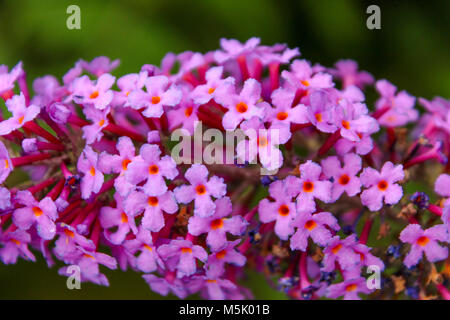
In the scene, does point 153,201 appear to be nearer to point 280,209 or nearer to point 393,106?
point 280,209

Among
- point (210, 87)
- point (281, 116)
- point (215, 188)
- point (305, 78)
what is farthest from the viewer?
point (305, 78)

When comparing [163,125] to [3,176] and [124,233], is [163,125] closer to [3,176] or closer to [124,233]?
[124,233]

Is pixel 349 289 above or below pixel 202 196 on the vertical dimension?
below

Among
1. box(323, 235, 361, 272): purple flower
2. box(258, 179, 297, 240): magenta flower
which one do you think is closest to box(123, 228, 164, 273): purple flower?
box(258, 179, 297, 240): magenta flower

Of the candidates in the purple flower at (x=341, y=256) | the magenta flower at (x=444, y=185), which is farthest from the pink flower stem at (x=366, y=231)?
the magenta flower at (x=444, y=185)

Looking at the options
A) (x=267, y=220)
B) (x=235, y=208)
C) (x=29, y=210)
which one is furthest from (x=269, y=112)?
(x=29, y=210)

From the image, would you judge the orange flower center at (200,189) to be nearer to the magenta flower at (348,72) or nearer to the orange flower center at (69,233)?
the orange flower center at (69,233)

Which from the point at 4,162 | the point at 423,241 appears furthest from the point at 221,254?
the point at 4,162
